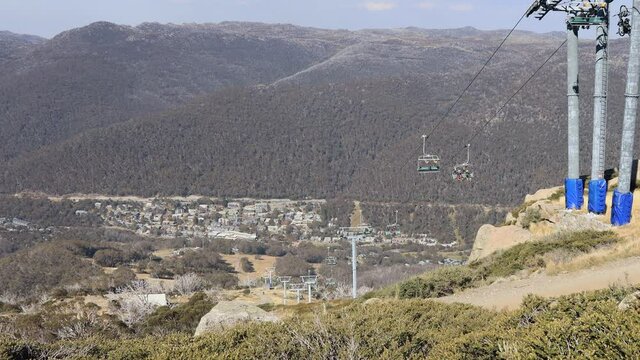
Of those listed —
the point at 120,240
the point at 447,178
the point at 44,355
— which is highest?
the point at 44,355

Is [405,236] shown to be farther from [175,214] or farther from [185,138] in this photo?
[185,138]

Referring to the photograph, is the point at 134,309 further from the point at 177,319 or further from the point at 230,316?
the point at 230,316

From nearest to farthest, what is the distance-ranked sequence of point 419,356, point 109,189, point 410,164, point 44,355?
1. point 419,356
2. point 44,355
3. point 410,164
4. point 109,189

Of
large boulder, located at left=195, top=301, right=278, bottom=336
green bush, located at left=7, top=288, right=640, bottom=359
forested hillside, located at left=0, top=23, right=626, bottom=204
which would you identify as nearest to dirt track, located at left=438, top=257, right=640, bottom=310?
green bush, located at left=7, top=288, right=640, bottom=359

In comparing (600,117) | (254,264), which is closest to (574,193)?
(600,117)

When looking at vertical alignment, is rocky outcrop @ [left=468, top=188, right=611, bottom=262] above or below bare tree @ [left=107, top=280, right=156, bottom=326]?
above

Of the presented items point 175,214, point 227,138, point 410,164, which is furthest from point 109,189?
point 410,164

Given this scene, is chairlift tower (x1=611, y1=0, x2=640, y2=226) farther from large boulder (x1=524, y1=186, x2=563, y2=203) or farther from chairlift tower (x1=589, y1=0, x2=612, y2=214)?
large boulder (x1=524, y1=186, x2=563, y2=203)
